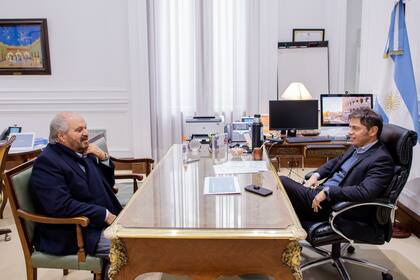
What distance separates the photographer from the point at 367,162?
90.9 inches

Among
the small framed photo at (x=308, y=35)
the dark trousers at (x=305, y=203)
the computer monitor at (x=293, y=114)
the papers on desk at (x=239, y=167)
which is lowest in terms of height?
the dark trousers at (x=305, y=203)

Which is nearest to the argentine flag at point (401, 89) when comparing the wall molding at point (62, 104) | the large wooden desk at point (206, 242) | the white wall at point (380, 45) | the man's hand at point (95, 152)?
the white wall at point (380, 45)

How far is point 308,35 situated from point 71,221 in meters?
4.30

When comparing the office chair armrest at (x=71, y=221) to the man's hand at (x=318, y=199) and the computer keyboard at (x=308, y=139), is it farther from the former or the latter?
the computer keyboard at (x=308, y=139)

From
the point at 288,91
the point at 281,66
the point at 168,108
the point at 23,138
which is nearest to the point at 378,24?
the point at 288,91

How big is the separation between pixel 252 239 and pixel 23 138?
2.89m

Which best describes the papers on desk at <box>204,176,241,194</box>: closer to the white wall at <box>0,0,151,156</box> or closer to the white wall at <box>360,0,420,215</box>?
the white wall at <box>360,0,420,215</box>

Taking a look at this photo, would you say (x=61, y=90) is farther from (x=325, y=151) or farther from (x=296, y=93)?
(x=325, y=151)

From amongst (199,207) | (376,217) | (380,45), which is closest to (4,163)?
(199,207)

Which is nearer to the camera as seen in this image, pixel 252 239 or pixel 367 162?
pixel 252 239

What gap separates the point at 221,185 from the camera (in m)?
2.13

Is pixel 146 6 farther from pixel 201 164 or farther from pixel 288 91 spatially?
pixel 201 164

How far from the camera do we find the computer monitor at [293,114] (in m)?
3.90

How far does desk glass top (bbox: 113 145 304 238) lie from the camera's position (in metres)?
1.61
